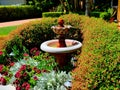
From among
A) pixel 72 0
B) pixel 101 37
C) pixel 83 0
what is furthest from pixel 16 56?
pixel 83 0

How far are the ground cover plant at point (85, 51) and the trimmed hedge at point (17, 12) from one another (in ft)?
56.9

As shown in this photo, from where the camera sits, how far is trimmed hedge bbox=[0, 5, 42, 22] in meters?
26.8

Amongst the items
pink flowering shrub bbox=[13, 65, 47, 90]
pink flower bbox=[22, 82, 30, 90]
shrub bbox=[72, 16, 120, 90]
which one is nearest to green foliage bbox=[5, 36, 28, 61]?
pink flowering shrub bbox=[13, 65, 47, 90]

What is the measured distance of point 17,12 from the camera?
28078 millimetres

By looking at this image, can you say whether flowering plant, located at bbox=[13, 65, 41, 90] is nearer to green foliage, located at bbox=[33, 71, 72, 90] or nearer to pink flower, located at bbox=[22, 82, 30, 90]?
pink flower, located at bbox=[22, 82, 30, 90]

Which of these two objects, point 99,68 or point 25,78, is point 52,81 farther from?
point 99,68

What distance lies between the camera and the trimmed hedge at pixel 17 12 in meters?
26.8

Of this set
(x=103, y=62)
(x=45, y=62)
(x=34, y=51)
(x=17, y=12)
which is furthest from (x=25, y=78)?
(x=17, y=12)

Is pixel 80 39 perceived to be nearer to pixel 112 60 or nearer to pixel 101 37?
pixel 101 37

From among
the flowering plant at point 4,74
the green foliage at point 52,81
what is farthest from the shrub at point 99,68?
the flowering plant at point 4,74

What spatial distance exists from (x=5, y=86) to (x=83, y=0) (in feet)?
82.8

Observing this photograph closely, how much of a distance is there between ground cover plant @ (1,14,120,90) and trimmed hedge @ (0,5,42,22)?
56.9ft

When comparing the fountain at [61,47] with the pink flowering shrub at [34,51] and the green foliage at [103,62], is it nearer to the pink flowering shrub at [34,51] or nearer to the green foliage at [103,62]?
the pink flowering shrub at [34,51]

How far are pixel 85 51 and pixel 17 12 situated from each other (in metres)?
22.7
